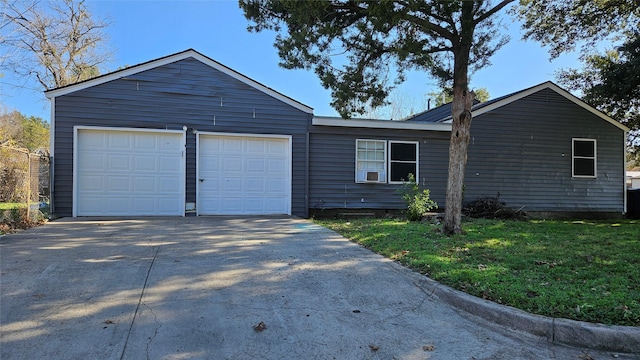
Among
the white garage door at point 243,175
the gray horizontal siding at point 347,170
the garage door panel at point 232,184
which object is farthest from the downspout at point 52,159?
the gray horizontal siding at point 347,170

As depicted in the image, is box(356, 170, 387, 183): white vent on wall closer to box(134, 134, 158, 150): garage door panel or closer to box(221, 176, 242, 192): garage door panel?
box(221, 176, 242, 192): garage door panel

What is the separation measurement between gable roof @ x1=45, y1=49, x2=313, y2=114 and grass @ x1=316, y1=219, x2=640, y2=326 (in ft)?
14.2

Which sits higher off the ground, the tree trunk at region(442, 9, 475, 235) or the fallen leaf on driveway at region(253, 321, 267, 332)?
the tree trunk at region(442, 9, 475, 235)

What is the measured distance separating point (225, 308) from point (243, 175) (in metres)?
6.94

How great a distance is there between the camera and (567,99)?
13031mm

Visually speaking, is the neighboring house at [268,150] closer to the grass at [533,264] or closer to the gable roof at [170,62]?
the gable roof at [170,62]

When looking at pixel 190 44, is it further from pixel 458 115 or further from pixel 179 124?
pixel 458 115

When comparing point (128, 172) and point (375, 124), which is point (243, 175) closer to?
point (128, 172)

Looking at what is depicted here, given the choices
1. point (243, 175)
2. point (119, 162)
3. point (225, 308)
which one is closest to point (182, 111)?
point (119, 162)

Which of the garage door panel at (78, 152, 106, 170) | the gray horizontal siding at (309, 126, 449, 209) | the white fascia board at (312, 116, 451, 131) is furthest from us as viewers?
the gray horizontal siding at (309, 126, 449, 209)

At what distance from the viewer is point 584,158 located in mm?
13180

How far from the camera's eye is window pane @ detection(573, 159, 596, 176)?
→ 13117mm

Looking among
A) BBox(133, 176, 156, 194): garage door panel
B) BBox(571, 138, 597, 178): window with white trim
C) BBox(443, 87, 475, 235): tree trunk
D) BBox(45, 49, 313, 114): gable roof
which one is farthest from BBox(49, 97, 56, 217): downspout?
BBox(571, 138, 597, 178): window with white trim

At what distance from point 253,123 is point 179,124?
1913 millimetres
